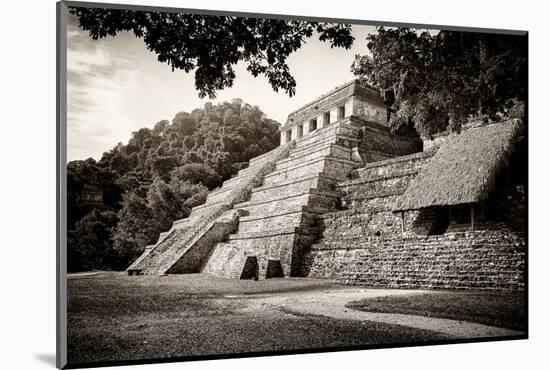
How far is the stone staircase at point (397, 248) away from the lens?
7828 mm

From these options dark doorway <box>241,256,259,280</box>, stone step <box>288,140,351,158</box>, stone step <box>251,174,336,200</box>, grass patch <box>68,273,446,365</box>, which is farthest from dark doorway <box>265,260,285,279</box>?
stone step <box>288,140,351,158</box>

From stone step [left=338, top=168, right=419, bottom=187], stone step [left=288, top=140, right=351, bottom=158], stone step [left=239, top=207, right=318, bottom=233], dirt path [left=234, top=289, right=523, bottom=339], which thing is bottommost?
dirt path [left=234, top=289, right=523, bottom=339]

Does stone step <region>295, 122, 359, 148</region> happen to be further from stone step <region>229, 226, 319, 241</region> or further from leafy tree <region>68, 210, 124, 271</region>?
leafy tree <region>68, 210, 124, 271</region>

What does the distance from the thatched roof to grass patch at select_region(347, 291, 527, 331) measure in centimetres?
174

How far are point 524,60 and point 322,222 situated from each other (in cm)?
536

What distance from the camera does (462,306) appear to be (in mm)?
7312

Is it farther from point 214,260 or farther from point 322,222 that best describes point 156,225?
point 322,222

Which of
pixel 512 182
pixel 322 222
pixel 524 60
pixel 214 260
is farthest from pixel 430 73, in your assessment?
pixel 214 260

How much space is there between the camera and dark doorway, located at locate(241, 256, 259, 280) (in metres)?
9.41

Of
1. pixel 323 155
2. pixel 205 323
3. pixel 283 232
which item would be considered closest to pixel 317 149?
pixel 323 155

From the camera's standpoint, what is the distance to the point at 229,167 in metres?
9.60

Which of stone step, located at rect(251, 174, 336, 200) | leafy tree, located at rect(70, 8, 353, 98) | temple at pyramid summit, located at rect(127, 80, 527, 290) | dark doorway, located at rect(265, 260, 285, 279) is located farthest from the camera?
stone step, located at rect(251, 174, 336, 200)

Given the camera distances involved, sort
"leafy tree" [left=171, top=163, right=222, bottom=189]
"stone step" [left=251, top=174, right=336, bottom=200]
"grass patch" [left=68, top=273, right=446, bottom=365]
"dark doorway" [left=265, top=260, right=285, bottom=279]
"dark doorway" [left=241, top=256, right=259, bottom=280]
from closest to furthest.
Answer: "grass patch" [left=68, top=273, right=446, bottom=365] → "leafy tree" [left=171, top=163, right=222, bottom=189] → "dark doorway" [left=241, top=256, right=259, bottom=280] → "dark doorway" [left=265, top=260, right=285, bottom=279] → "stone step" [left=251, top=174, right=336, bottom=200]

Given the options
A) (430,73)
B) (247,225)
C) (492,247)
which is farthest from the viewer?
(247,225)
